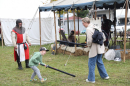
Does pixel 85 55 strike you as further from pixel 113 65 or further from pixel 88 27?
pixel 88 27

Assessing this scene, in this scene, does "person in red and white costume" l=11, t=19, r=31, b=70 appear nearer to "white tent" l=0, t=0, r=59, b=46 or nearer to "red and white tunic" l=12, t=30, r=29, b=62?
"red and white tunic" l=12, t=30, r=29, b=62

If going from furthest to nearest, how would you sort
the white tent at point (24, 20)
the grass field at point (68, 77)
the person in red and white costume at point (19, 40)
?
the white tent at point (24, 20)
the person in red and white costume at point (19, 40)
the grass field at point (68, 77)

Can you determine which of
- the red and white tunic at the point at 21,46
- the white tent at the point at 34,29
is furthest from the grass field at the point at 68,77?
the white tent at the point at 34,29

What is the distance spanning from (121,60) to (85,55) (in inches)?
69.7

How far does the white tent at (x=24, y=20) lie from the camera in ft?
38.1

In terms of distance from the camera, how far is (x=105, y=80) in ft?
13.9

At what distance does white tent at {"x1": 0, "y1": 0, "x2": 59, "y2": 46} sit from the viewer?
11617mm

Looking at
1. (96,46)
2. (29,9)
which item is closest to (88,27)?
(96,46)

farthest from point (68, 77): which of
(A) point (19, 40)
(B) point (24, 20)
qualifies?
(B) point (24, 20)

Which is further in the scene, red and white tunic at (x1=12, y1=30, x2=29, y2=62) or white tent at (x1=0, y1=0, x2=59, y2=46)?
white tent at (x1=0, y1=0, x2=59, y2=46)

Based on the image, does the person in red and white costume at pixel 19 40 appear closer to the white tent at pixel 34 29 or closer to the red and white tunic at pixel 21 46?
the red and white tunic at pixel 21 46

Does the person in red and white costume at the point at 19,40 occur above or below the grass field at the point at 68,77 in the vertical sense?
above

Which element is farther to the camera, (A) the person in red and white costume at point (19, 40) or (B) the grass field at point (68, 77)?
(A) the person in red and white costume at point (19, 40)

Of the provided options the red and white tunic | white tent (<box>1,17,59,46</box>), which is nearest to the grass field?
the red and white tunic
